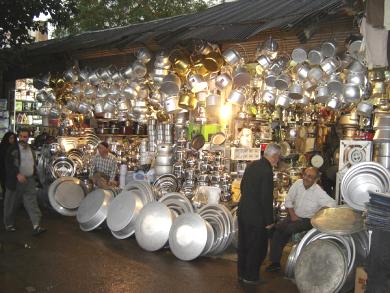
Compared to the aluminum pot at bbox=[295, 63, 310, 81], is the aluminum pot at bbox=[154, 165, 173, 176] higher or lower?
lower

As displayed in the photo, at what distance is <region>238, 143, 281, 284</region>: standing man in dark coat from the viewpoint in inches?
211

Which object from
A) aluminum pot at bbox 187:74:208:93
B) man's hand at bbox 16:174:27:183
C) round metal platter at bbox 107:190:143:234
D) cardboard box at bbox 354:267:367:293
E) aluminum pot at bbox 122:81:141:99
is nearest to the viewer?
cardboard box at bbox 354:267:367:293

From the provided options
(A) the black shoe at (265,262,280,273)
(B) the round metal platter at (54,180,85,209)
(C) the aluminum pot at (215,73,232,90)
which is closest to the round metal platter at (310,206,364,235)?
(A) the black shoe at (265,262,280,273)

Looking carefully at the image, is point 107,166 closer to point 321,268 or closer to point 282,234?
point 282,234

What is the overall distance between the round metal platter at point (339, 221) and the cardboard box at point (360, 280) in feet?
1.68

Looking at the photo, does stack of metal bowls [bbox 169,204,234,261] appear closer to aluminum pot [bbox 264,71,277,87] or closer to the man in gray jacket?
aluminum pot [bbox 264,71,277,87]

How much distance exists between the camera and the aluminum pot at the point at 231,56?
800 centimetres

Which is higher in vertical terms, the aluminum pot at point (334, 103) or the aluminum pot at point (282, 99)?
the aluminum pot at point (282, 99)

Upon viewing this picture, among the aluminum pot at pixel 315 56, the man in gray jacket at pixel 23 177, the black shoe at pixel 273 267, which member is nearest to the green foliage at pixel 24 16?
the man in gray jacket at pixel 23 177

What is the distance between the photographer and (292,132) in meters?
9.91

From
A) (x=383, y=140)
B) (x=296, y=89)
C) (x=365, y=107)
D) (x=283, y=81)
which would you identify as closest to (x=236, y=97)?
(x=283, y=81)

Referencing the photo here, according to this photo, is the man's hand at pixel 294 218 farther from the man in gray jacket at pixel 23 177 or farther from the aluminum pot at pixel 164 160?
the man in gray jacket at pixel 23 177

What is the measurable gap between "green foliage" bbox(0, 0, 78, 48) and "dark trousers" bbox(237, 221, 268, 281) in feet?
20.9

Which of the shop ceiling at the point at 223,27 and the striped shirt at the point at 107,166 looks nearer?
the shop ceiling at the point at 223,27
